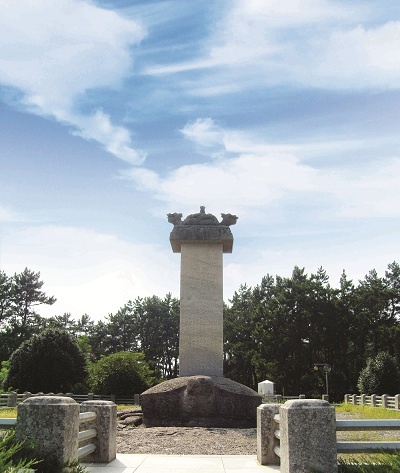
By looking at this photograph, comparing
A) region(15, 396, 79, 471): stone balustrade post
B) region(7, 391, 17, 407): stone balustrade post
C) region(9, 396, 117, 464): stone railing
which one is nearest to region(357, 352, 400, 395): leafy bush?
region(7, 391, 17, 407): stone balustrade post

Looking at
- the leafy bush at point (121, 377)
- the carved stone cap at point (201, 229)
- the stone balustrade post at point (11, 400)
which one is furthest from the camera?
the leafy bush at point (121, 377)

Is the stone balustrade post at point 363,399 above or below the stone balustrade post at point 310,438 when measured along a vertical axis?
below

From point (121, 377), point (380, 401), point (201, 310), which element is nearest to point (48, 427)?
point (201, 310)

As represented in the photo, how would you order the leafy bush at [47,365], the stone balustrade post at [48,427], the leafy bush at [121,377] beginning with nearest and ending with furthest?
the stone balustrade post at [48,427]
the leafy bush at [121,377]
the leafy bush at [47,365]

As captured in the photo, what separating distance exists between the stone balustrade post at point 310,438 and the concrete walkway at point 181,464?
127 cm


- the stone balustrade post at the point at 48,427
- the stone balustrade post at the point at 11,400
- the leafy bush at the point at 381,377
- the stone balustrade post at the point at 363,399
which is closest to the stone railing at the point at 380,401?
the stone balustrade post at the point at 363,399

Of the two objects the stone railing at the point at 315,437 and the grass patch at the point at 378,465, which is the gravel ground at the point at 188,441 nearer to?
the stone railing at the point at 315,437

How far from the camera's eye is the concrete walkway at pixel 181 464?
699 centimetres

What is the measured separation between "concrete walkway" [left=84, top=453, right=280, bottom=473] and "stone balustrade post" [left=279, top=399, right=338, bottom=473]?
1.27 metres

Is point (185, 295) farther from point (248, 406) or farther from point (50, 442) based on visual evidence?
point (50, 442)

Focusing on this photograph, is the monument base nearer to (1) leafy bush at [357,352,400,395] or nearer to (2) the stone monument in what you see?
(2) the stone monument

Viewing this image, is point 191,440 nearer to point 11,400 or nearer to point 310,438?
point 310,438

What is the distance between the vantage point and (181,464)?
7.44 meters

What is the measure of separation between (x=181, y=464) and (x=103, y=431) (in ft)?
4.38
